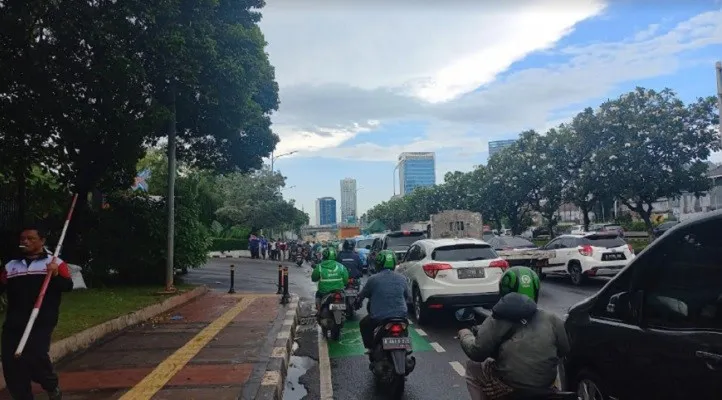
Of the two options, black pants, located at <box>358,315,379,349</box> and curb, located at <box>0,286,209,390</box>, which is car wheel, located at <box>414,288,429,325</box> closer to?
black pants, located at <box>358,315,379,349</box>

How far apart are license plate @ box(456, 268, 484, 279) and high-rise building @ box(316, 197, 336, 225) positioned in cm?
12824

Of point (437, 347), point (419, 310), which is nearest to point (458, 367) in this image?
point (437, 347)

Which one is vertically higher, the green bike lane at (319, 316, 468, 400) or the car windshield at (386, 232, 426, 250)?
the car windshield at (386, 232, 426, 250)

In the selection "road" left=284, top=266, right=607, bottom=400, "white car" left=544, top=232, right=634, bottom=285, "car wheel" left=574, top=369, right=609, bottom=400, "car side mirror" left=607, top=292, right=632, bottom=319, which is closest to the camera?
"car side mirror" left=607, top=292, right=632, bottom=319

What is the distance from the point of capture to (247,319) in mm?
11156

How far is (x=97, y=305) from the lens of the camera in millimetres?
11414

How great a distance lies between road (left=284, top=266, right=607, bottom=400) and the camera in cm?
646

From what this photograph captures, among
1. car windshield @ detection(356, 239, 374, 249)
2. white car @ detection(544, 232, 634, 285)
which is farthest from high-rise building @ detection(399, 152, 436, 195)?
white car @ detection(544, 232, 634, 285)

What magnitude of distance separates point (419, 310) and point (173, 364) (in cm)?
483

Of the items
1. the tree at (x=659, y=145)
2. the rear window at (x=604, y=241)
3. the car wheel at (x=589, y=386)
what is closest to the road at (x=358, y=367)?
the car wheel at (x=589, y=386)

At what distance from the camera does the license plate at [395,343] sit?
603cm

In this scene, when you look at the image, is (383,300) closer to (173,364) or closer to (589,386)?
(589,386)

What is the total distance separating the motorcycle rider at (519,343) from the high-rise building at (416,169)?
113640mm

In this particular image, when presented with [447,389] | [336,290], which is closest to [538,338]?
[447,389]
